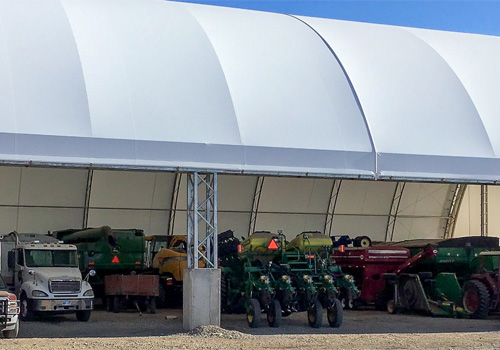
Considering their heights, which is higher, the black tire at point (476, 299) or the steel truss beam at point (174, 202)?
the steel truss beam at point (174, 202)

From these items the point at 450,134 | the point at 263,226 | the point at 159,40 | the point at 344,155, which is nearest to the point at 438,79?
the point at 450,134

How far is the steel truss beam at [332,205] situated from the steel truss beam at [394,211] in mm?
2437

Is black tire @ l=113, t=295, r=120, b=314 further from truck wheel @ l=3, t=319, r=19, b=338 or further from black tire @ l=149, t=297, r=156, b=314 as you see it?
truck wheel @ l=3, t=319, r=19, b=338

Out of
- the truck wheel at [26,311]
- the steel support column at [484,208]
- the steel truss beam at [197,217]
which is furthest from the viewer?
the steel support column at [484,208]

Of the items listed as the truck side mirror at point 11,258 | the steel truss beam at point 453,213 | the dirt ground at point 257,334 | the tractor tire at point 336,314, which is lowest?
the dirt ground at point 257,334

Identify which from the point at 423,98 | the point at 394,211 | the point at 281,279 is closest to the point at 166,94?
the point at 281,279

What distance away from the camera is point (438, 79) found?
24.2 metres

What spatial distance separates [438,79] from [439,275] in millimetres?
5806

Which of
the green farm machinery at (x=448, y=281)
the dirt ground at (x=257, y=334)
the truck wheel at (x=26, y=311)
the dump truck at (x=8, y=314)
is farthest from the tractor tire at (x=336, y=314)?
the truck wheel at (x=26, y=311)

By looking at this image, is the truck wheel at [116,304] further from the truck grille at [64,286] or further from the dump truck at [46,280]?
the truck grille at [64,286]

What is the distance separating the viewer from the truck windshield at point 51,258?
79.6 ft

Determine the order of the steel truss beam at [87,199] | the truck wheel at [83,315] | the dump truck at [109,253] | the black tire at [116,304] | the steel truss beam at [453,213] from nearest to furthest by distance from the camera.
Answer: the truck wheel at [83,315] → the black tire at [116,304] → the dump truck at [109,253] → the steel truss beam at [87,199] → the steel truss beam at [453,213]

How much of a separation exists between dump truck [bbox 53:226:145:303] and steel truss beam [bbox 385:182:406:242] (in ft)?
39.1

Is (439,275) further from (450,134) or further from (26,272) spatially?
(26,272)
